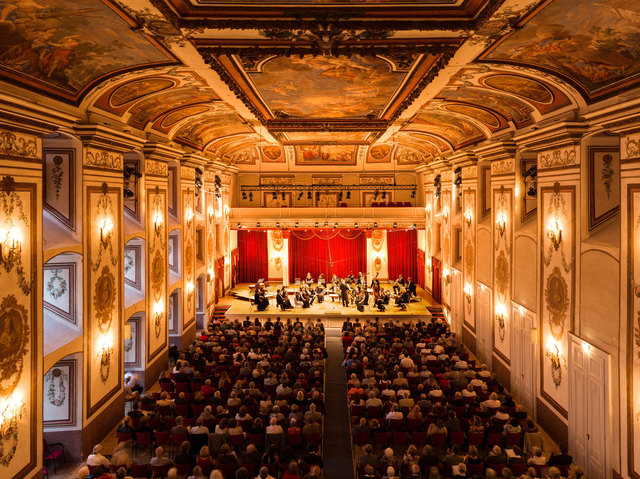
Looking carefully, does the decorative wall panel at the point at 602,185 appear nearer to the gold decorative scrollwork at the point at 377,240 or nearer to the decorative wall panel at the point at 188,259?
the decorative wall panel at the point at 188,259

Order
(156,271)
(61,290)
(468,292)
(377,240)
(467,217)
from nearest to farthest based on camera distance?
1. (61,290)
2. (156,271)
3. (467,217)
4. (468,292)
5. (377,240)

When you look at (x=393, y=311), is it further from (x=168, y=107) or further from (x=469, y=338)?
(x=168, y=107)

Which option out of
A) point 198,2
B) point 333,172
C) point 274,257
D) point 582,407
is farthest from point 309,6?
point 274,257

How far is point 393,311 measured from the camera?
24.2 m

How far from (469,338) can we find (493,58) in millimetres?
12844

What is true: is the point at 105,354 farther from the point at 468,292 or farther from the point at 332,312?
the point at 468,292

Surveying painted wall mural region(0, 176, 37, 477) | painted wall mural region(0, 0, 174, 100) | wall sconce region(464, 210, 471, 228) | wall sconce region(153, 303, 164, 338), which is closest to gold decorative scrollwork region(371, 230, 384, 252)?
wall sconce region(464, 210, 471, 228)

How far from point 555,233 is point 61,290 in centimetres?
1190

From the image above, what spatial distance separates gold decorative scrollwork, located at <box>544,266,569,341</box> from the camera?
11.8m

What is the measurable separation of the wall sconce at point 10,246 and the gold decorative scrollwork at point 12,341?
1.96 ft

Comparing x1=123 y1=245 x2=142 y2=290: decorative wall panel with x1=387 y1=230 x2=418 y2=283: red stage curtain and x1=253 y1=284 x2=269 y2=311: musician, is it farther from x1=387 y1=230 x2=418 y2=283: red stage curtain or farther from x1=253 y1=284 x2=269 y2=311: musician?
x1=387 y1=230 x2=418 y2=283: red stage curtain

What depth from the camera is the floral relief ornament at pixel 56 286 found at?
37.6ft

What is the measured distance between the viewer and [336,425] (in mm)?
13305

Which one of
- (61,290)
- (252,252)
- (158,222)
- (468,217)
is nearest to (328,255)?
(252,252)
